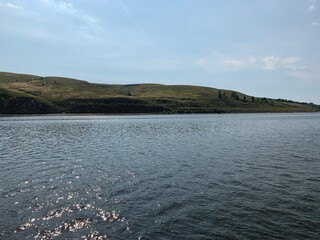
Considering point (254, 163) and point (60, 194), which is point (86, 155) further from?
point (254, 163)

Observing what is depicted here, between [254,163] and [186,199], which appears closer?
[186,199]

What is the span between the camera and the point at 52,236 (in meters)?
18.7

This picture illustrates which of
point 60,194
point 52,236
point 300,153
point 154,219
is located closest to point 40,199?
point 60,194

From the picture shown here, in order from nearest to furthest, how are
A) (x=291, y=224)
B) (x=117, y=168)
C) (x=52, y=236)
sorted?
(x=52, y=236) < (x=291, y=224) < (x=117, y=168)

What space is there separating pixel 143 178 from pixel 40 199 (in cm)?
1076

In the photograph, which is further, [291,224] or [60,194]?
[60,194]

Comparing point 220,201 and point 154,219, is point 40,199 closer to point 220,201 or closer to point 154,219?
point 154,219

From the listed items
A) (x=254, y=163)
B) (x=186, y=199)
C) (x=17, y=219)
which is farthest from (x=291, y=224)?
(x=254, y=163)

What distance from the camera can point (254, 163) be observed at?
40969 millimetres

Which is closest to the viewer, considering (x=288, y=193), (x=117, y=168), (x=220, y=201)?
(x=220, y=201)

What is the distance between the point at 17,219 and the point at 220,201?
48.5 feet

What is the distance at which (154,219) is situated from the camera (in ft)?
69.9

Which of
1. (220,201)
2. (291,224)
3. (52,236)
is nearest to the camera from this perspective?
(52,236)

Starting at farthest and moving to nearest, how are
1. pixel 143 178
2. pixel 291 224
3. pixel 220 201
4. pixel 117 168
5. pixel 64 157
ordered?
pixel 64 157 < pixel 117 168 < pixel 143 178 < pixel 220 201 < pixel 291 224
